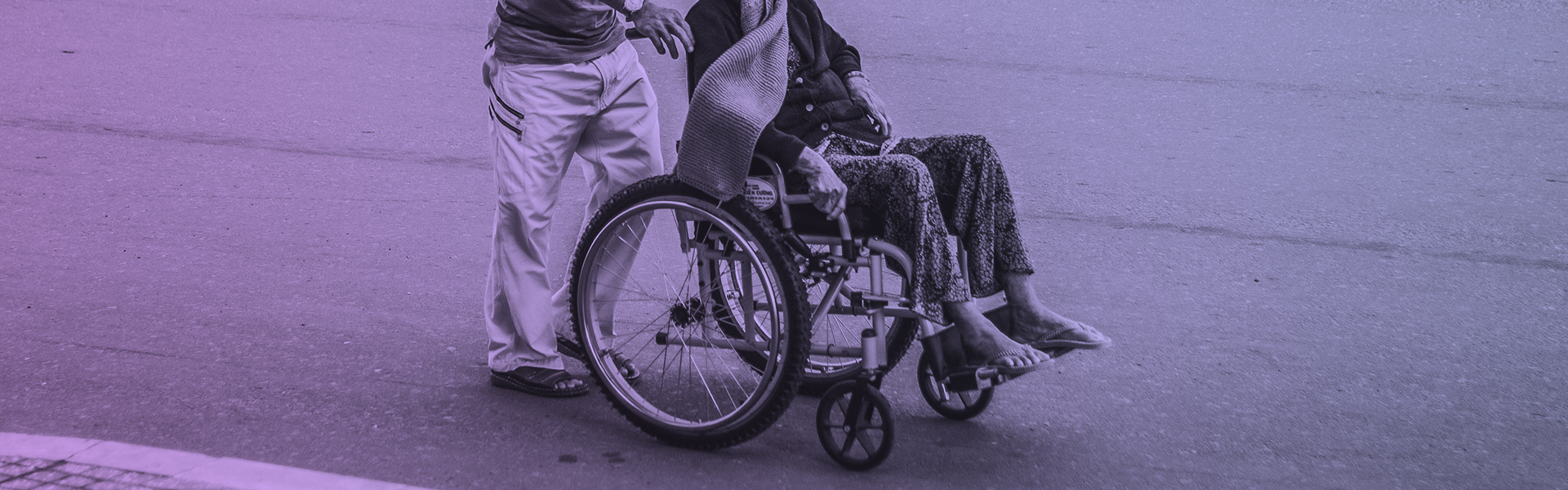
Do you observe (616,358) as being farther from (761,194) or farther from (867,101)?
(867,101)

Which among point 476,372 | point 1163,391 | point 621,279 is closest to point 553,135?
point 621,279

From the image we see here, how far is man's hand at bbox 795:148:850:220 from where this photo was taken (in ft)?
9.98

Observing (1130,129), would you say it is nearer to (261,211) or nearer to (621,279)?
(621,279)

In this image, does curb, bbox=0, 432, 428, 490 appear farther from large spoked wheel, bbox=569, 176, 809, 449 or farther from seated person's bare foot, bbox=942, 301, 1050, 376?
seated person's bare foot, bbox=942, 301, 1050, 376

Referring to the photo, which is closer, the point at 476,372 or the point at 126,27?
the point at 476,372

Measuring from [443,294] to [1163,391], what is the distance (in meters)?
2.53

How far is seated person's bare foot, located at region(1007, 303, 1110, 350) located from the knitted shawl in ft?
2.71

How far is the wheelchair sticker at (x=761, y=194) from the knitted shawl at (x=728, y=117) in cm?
6

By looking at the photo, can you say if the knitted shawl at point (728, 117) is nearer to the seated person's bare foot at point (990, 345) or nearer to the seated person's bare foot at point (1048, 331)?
the seated person's bare foot at point (990, 345)

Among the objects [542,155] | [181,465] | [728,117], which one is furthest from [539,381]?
[728,117]

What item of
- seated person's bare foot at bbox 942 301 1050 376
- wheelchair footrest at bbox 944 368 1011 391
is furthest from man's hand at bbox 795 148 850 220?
wheelchair footrest at bbox 944 368 1011 391

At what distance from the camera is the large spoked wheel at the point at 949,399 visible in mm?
3479

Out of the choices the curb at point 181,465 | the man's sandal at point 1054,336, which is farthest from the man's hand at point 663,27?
the curb at point 181,465

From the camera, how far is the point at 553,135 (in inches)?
138
